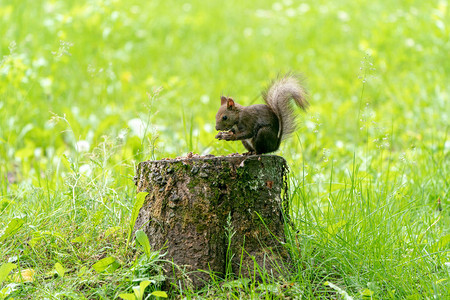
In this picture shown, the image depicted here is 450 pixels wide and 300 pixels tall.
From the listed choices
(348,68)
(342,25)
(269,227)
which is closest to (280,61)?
(348,68)

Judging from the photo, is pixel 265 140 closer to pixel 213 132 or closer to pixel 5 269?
pixel 5 269

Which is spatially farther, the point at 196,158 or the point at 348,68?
the point at 348,68

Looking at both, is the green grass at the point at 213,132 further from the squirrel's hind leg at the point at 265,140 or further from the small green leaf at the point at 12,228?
the squirrel's hind leg at the point at 265,140

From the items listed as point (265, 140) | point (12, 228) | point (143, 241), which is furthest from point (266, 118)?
point (12, 228)

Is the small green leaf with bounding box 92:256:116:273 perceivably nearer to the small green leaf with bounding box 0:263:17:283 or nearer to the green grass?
the green grass

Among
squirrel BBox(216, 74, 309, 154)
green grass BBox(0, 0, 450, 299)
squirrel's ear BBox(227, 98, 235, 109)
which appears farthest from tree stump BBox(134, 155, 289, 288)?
squirrel's ear BBox(227, 98, 235, 109)

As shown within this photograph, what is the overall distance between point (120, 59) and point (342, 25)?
4.32m

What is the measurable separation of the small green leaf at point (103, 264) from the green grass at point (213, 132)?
2.0 inches

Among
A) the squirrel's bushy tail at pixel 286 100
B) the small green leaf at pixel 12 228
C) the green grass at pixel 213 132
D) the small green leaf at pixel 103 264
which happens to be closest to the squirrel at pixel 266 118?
the squirrel's bushy tail at pixel 286 100

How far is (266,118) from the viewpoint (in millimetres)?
2598

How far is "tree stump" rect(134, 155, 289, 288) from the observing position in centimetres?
227

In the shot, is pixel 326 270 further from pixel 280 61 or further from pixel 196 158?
pixel 280 61

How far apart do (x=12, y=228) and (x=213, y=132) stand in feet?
6.59

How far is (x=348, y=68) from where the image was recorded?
7.71m
